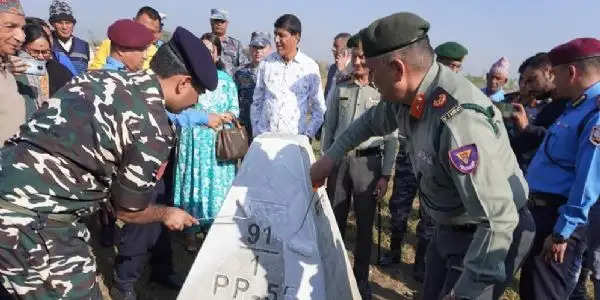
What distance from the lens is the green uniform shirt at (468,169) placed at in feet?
5.25

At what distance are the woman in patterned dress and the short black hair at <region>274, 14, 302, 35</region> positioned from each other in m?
0.79

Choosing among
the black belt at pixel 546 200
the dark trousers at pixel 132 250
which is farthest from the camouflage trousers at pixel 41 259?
the black belt at pixel 546 200

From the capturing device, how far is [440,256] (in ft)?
7.54

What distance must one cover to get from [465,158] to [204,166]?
9.91 ft

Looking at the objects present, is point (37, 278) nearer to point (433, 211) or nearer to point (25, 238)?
point (25, 238)

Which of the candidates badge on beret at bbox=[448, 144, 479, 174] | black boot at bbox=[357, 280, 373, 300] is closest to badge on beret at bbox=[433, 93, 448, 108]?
badge on beret at bbox=[448, 144, 479, 174]

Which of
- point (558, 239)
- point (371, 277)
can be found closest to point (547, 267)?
point (558, 239)

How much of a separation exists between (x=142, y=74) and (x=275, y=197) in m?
1.02

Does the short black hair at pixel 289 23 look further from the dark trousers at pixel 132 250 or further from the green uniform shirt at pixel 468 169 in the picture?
the green uniform shirt at pixel 468 169

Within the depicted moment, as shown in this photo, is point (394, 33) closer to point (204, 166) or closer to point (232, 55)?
point (204, 166)

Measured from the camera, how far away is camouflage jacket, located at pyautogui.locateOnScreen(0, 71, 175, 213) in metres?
1.79

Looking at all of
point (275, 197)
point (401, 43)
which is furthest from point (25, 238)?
point (401, 43)

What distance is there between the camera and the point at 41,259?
1.88 m

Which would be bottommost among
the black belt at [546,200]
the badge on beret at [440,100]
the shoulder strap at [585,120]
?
the black belt at [546,200]
